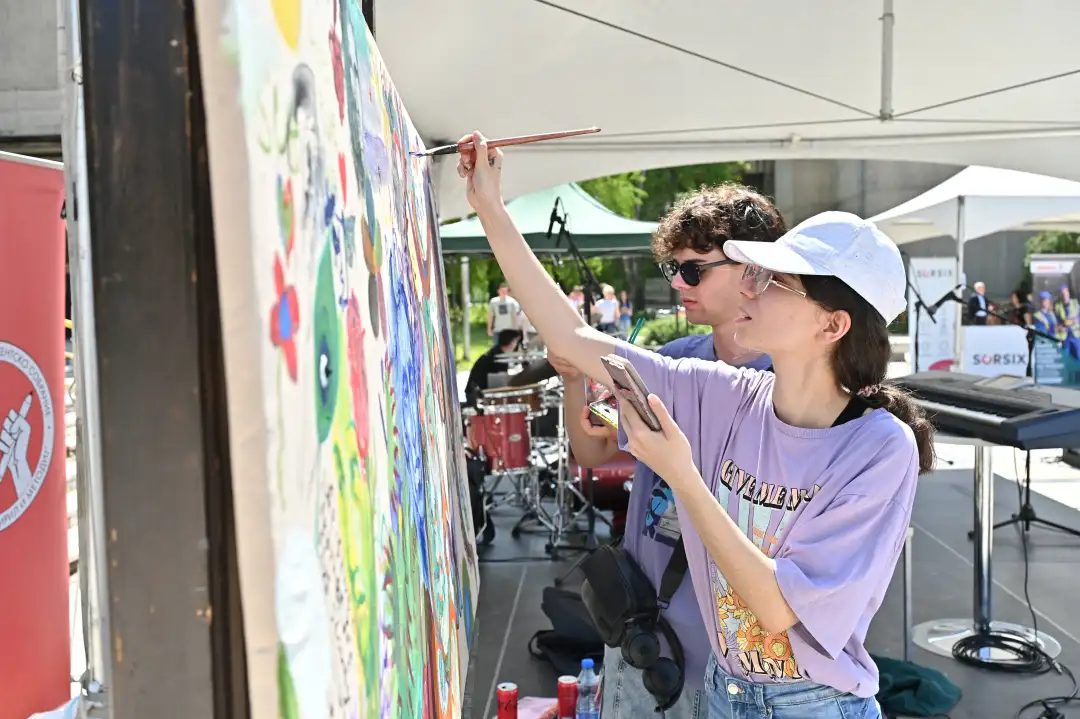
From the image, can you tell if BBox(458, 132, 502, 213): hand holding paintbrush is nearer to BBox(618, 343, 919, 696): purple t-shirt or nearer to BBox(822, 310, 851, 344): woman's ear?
BBox(618, 343, 919, 696): purple t-shirt

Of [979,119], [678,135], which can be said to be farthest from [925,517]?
[678,135]

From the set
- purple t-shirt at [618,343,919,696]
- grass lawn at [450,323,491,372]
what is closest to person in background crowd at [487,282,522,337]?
grass lawn at [450,323,491,372]

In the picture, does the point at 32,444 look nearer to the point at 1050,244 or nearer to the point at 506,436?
the point at 506,436

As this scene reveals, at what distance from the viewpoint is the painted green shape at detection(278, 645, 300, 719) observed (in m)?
0.64

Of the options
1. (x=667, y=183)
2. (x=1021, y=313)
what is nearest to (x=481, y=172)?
(x=1021, y=313)

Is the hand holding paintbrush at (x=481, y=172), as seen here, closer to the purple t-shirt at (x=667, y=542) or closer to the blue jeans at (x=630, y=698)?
the purple t-shirt at (x=667, y=542)

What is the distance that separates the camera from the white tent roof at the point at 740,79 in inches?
153

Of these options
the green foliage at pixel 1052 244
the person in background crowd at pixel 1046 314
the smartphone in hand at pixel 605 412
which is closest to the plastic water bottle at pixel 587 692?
the smartphone in hand at pixel 605 412

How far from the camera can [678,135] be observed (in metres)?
5.56

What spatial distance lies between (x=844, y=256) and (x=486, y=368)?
6009 mm

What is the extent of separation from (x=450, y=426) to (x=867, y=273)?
1.03 meters

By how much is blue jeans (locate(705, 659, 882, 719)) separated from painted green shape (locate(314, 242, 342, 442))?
1.01 metres

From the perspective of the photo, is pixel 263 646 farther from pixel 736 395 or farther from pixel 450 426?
pixel 450 426

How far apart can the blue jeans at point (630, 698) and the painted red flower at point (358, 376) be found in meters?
1.22
